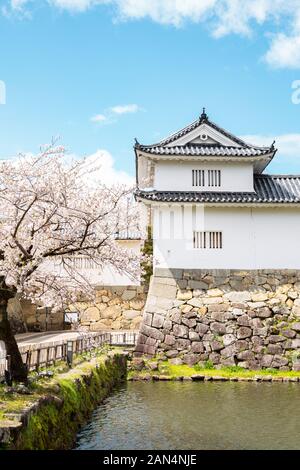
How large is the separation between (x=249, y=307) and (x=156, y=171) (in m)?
6.46

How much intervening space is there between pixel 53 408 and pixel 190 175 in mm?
13602

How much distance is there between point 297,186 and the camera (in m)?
21.4

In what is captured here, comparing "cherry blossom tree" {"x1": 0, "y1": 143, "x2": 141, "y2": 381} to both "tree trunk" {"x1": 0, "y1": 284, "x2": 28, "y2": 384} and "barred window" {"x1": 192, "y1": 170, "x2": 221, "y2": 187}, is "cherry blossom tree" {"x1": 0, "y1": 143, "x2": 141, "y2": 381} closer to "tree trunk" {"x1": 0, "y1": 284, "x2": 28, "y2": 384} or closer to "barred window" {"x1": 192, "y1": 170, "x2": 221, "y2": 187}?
"tree trunk" {"x1": 0, "y1": 284, "x2": 28, "y2": 384}

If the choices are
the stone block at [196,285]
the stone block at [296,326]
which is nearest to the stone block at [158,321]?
the stone block at [196,285]

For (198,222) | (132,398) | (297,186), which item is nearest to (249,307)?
(198,222)

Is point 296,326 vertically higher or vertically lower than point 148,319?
lower

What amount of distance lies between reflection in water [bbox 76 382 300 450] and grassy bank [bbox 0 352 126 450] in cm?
35

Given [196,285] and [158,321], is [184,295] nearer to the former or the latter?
[196,285]

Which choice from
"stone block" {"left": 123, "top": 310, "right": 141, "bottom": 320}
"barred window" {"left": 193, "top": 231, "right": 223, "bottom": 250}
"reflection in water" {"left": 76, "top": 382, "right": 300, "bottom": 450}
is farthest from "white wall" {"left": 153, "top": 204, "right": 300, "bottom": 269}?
"stone block" {"left": 123, "top": 310, "right": 141, "bottom": 320}

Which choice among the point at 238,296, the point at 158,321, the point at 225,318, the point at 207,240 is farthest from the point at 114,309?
the point at 238,296

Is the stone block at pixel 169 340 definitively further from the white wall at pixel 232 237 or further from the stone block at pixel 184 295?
the white wall at pixel 232 237

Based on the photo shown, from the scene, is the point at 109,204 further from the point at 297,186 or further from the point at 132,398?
the point at 297,186

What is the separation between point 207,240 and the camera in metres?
20.4

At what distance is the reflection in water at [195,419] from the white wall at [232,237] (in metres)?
5.47
